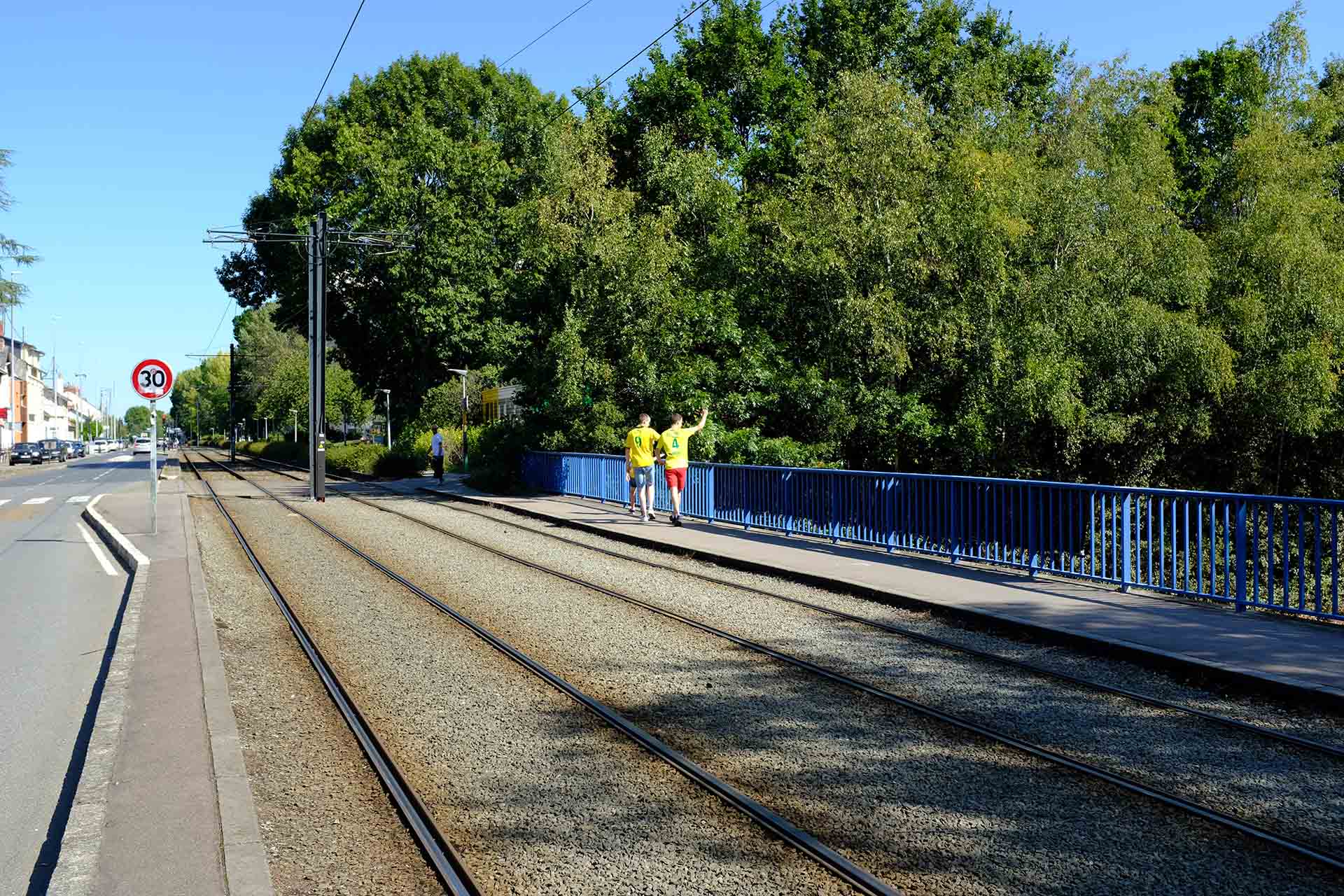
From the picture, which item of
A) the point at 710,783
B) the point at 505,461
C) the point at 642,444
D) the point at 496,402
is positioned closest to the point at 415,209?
the point at 496,402

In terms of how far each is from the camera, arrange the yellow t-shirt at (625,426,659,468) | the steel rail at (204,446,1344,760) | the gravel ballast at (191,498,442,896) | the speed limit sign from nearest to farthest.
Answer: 1. the gravel ballast at (191,498,442,896)
2. the steel rail at (204,446,1344,760)
3. the speed limit sign
4. the yellow t-shirt at (625,426,659,468)

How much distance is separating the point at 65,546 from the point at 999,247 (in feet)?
69.0

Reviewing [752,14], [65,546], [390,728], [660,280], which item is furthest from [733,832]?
[752,14]

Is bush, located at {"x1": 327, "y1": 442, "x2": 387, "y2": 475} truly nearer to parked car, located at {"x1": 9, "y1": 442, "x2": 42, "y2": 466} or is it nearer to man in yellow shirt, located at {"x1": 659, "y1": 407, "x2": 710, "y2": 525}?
man in yellow shirt, located at {"x1": 659, "y1": 407, "x2": 710, "y2": 525}

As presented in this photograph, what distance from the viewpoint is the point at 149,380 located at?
18.3m

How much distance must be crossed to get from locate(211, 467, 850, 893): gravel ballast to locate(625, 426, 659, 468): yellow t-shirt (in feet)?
33.5

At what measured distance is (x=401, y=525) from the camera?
20.2 meters

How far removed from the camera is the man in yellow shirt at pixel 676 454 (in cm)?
1823

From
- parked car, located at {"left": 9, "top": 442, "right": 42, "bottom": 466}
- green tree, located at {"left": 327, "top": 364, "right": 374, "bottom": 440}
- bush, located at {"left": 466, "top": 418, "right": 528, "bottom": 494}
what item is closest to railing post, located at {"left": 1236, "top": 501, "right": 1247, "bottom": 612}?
bush, located at {"left": 466, "top": 418, "right": 528, "bottom": 494}

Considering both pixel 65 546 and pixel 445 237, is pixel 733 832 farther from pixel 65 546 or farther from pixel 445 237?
pixel 445 237


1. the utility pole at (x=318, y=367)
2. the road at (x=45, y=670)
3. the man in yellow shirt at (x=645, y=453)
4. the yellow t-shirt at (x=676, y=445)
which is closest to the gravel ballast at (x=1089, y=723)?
the road at (x=45, y=670)

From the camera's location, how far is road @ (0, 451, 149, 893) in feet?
16.7

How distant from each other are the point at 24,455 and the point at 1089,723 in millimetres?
71733

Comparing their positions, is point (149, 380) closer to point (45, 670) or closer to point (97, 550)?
point (97, 550)
